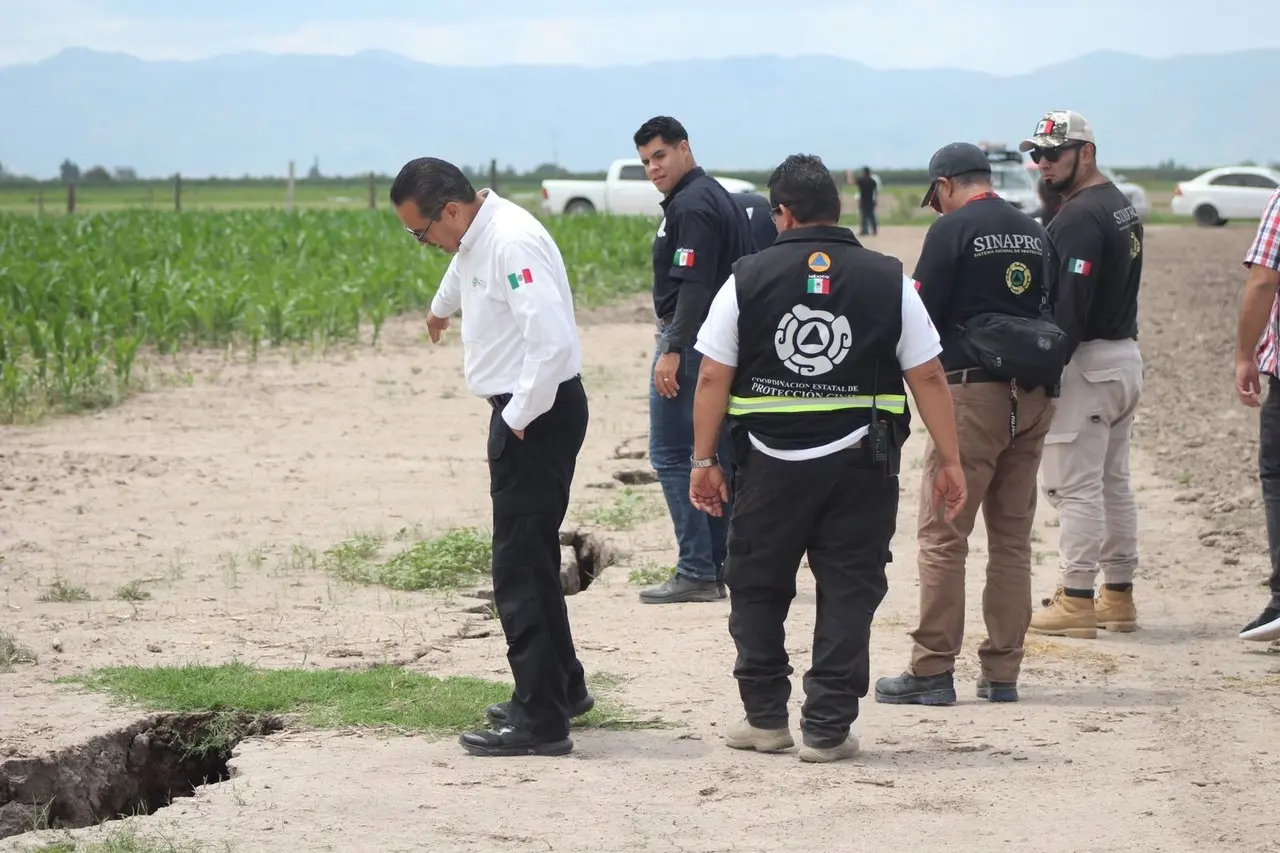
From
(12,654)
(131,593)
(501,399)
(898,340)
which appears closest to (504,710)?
(501,399)

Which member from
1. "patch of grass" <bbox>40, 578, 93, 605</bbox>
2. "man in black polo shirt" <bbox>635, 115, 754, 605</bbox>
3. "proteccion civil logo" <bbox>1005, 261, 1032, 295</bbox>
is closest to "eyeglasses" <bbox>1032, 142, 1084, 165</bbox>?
"proteccion civil logo" <bbox>1005, 261, 1032, 295</bbox>

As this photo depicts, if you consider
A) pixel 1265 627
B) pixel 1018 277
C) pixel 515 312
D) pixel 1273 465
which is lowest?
pixel 1265 627

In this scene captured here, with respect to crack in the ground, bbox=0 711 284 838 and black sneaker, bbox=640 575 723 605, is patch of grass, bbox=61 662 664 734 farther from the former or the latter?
black sneaker, bbox=640 575 723 605

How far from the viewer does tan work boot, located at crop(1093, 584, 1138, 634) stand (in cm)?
744

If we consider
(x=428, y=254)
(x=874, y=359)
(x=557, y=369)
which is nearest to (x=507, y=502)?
(x=557, y=369)

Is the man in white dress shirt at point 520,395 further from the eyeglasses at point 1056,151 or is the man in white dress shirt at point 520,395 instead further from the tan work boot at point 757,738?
the eyeglasses at point 1056,151

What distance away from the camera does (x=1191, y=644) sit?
718cm

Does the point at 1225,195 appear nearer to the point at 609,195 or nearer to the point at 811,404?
the point at 609,195

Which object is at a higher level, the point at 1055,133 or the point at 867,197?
the point at 867,197

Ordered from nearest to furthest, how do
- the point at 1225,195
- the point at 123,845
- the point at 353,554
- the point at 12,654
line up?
the point at 123,845 < the point at 12,654 < the point at 353,554 < the point at 1225,195

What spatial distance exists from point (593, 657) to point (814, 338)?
2.20 meters

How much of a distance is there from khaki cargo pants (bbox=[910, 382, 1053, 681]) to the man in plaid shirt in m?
1.16

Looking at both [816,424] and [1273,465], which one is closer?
[816,424]

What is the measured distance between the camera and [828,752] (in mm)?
5441
